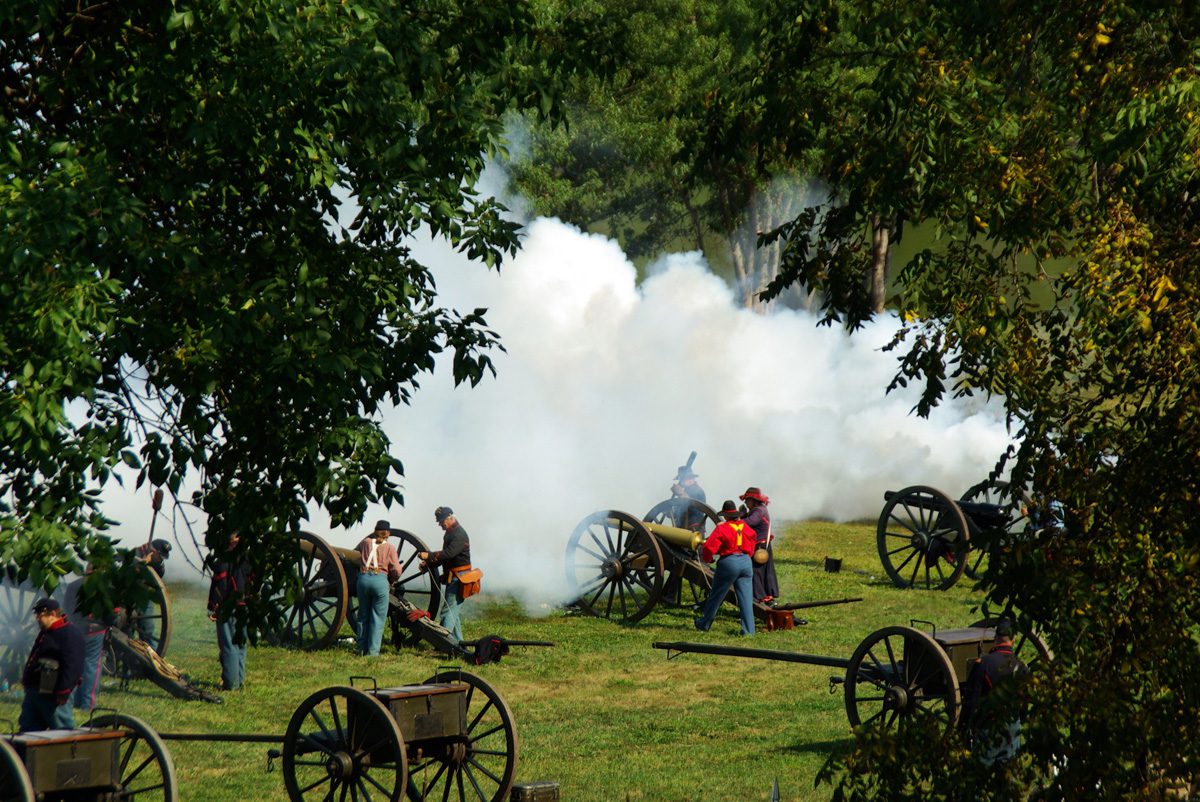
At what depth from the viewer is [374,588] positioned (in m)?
15.7

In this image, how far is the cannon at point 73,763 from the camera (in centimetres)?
841

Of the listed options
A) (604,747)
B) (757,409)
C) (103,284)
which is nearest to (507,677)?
(604,747)

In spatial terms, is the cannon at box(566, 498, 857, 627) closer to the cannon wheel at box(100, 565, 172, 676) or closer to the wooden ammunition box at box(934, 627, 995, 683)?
the cannon wheel at box(100, 565, 172, 676)

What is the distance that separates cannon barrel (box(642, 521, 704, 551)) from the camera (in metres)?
18.4

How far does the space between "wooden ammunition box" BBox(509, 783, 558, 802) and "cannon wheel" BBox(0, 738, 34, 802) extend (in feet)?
10.3

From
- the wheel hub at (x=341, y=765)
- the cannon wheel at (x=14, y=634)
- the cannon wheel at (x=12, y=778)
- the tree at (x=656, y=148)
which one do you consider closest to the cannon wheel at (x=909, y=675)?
the wheel hub at (x=341, y=765)

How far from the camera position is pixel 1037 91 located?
752 centimetres

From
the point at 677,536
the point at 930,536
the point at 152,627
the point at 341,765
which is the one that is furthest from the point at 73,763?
the point at 930,536

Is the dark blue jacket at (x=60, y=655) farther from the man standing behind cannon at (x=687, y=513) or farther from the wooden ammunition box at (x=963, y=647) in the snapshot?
the man standing behind cannon at (x=687, y=513)

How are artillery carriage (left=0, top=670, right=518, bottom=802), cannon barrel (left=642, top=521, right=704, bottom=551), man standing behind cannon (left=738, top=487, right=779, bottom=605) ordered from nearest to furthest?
artillery carriage (left=0, top=670, right=518, bottom=802), cannon barrel (left=642, top=521, right=704, bottom=551), man standing behind cannon (left=738, top=487, right=779, bottom=605)

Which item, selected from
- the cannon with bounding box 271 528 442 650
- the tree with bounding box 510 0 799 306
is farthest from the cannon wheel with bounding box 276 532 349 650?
the tree with bounding box 510 0 799 306

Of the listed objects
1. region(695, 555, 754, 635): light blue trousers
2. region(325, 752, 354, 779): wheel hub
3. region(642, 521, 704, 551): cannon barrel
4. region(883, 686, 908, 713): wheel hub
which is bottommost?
region(325, 752, 354, 779): wheel hub

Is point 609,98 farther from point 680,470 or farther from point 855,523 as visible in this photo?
point 680,470

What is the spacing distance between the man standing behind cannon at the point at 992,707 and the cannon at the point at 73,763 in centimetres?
478
